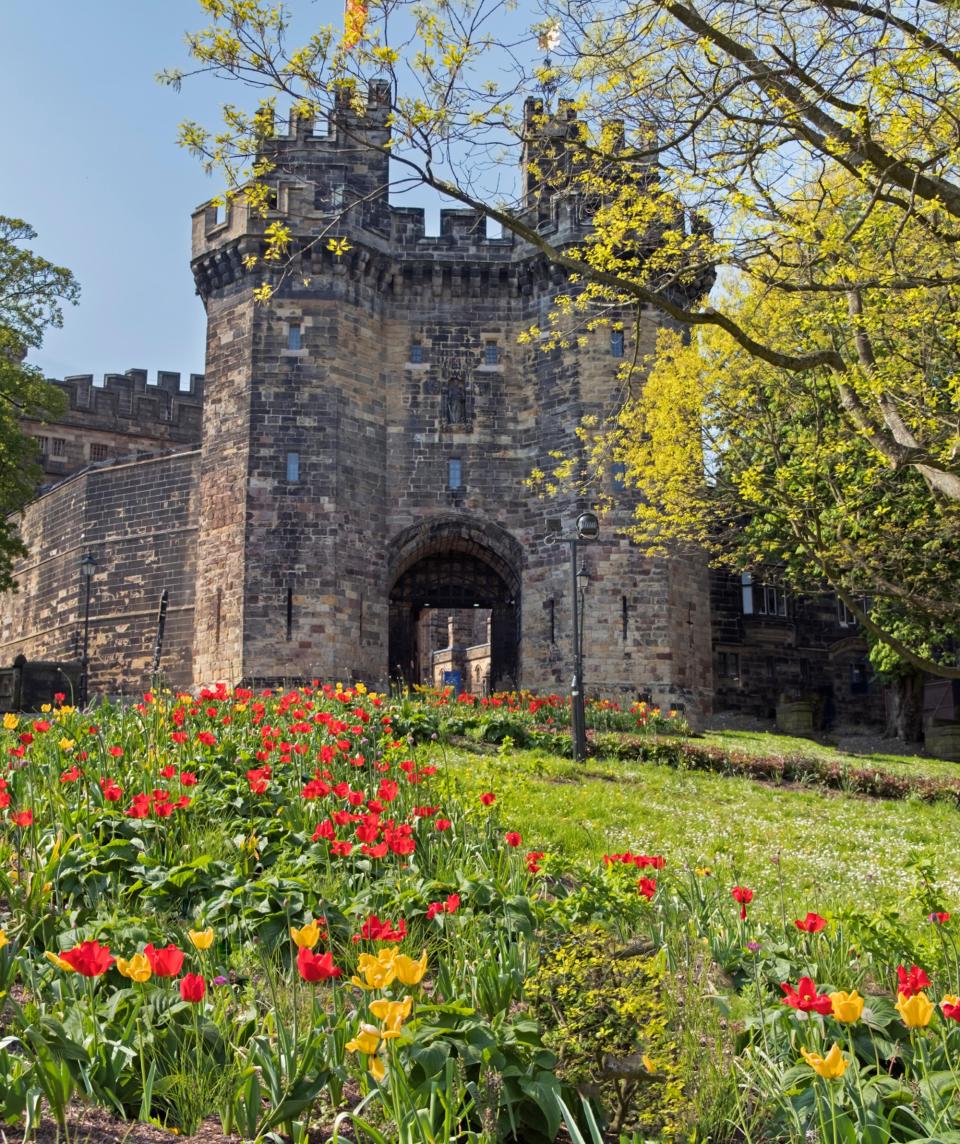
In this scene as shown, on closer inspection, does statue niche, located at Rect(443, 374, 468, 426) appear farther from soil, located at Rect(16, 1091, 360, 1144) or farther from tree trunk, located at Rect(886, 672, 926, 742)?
soil, located at Rect(16, 1091, 360, 1144)

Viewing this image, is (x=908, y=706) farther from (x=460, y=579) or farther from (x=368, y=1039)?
(x=368, y=1039)

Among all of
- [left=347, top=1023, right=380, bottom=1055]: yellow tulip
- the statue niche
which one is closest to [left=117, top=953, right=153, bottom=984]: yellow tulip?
[left=347, top=1023, right=380, bottom=1055]: yellow tulip

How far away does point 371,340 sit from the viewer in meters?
26.5

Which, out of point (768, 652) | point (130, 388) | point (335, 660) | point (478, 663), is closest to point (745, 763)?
point (335, 660)

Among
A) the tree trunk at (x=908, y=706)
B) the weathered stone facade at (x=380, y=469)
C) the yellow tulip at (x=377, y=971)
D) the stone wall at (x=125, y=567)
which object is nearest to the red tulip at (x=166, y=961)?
the yellow tulip at (x=377, y=971)

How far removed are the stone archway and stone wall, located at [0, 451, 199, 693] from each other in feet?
18.5

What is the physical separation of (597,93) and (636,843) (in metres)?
6.65

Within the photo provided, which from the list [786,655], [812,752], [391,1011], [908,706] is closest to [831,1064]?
[391,1011]

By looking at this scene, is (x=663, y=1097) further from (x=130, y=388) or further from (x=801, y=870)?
(x=130, y=388)

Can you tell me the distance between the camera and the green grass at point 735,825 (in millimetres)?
8023

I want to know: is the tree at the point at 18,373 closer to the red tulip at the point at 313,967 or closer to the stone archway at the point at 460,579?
the stone archway at the point at 460,579

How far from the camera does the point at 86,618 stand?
29.2m

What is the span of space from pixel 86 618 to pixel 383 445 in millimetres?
9473

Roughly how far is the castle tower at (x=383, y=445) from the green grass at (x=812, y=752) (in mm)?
2689
